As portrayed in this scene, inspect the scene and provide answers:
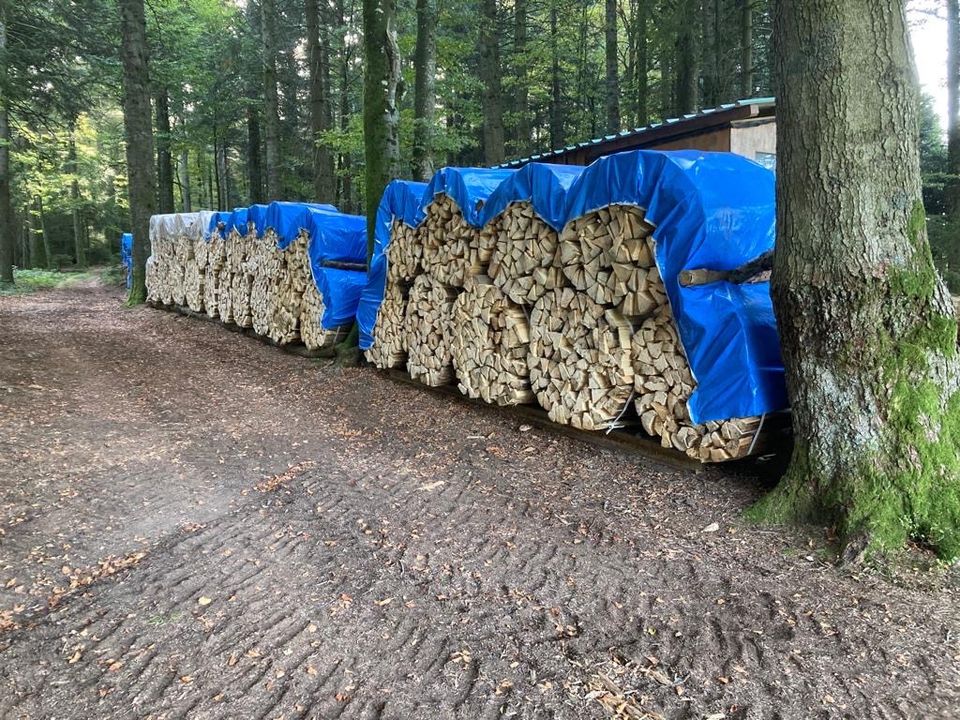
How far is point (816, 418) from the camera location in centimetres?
366

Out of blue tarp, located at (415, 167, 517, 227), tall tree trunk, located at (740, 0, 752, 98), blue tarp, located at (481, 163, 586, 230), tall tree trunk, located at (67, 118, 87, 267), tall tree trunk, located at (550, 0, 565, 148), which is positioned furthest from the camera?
tall tree trunk, located at (67, 118, 87, 267)

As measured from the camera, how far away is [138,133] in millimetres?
16016

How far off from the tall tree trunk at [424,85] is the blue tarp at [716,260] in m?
8.35

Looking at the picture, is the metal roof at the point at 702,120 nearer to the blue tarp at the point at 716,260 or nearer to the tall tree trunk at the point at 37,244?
the blue tarp at the point at 716,260

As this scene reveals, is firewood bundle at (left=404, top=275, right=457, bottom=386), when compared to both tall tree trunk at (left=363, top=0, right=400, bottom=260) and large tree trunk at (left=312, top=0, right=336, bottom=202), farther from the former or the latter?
large tree trunk at (left=312, top=0, right=336, bottom=202)

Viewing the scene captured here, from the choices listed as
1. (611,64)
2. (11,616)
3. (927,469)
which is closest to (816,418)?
(927,469)

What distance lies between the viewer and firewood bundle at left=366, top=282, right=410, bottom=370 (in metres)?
7.92

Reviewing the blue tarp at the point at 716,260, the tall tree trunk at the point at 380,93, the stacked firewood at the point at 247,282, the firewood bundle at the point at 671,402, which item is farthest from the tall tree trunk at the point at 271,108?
the firewood bundle at the point at 671,402

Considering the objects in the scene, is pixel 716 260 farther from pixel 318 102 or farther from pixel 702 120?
pixel 318 102

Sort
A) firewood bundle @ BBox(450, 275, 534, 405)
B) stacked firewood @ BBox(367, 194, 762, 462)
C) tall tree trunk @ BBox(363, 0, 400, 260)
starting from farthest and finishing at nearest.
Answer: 1. tall tree trunk @ BBox(363, 0, 400, 260)
2. firewood bundle @ BBox(450, 275, 534, 405)
3. stacked firewood @ BBox(367, 194, 762, 462)

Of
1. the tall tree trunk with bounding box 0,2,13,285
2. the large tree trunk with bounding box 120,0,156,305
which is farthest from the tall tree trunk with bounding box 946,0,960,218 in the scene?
the tall tree trunk with bounding box 0,2,13,285

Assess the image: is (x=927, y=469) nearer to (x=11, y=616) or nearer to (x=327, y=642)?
(x=327, y=642)

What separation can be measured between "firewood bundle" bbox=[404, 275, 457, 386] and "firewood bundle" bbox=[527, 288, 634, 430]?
146 centimetres

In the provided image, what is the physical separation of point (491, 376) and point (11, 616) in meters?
4.14
